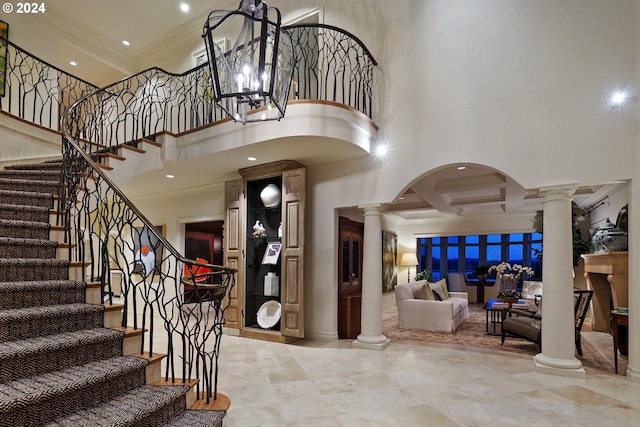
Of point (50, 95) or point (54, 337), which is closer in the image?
point (54, 337)

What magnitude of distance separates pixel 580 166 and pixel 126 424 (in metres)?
4.78

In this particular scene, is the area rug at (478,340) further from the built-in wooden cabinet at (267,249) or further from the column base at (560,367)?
the built-in wooden cabinet at (267,249)

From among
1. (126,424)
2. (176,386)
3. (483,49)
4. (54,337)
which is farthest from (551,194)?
(54,337)

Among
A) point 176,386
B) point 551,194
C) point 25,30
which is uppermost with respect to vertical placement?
point 25,30

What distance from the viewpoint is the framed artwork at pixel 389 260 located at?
9.88m

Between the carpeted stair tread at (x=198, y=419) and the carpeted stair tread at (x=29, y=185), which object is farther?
the carpeted stair tread at (x=29, y=185)

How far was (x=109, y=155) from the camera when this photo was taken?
5.21m

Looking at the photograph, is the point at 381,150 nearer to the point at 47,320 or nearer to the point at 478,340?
the point at 478,340

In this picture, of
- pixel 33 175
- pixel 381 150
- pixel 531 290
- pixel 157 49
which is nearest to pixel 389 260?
pixel 531 290

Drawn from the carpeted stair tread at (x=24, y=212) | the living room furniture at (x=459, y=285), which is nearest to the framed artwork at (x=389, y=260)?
the living room furniture at (x=459, y=285)

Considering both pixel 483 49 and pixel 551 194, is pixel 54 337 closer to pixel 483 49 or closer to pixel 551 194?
pixel 551 194

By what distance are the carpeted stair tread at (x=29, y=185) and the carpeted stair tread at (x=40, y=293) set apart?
185 cm

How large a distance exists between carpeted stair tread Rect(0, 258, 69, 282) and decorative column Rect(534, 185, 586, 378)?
487cm

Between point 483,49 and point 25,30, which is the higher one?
point 25,30
